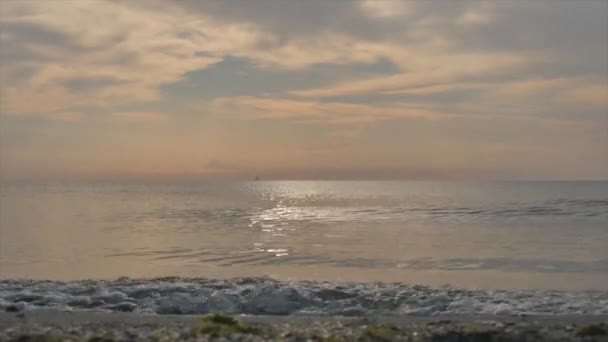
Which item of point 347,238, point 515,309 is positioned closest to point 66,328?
point 515,309

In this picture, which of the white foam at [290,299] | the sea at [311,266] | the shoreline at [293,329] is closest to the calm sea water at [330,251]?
the sea at [311,266]

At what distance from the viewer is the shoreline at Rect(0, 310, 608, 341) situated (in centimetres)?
949

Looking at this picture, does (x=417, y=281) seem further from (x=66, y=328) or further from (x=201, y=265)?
(x=66, y=328)

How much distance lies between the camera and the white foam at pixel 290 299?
1391cm

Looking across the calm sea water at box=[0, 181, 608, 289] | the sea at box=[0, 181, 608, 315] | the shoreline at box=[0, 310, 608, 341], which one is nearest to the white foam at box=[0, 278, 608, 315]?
the sea at box=[0, 181, 608, 315]

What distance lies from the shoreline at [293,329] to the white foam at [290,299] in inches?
79.4

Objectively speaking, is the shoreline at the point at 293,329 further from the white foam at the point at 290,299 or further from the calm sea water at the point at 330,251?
the calm sea water at the point at 330,251

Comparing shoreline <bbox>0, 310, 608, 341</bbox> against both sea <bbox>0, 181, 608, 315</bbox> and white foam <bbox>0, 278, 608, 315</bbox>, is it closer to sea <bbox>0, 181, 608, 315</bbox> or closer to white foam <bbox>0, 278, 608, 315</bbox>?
white foam <bbox>0, 278, 608, 315</bbox>

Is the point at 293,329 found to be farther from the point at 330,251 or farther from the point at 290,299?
the point at 330,251

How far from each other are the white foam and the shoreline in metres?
2.02

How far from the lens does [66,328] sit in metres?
10.3

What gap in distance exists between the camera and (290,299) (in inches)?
580

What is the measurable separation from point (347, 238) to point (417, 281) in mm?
14073

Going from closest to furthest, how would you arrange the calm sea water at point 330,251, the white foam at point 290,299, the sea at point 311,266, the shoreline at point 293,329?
the shoreline at point 293,329
the white foam at point 290,299
the sea at point 311,266
the calm sea water at point 330,251
